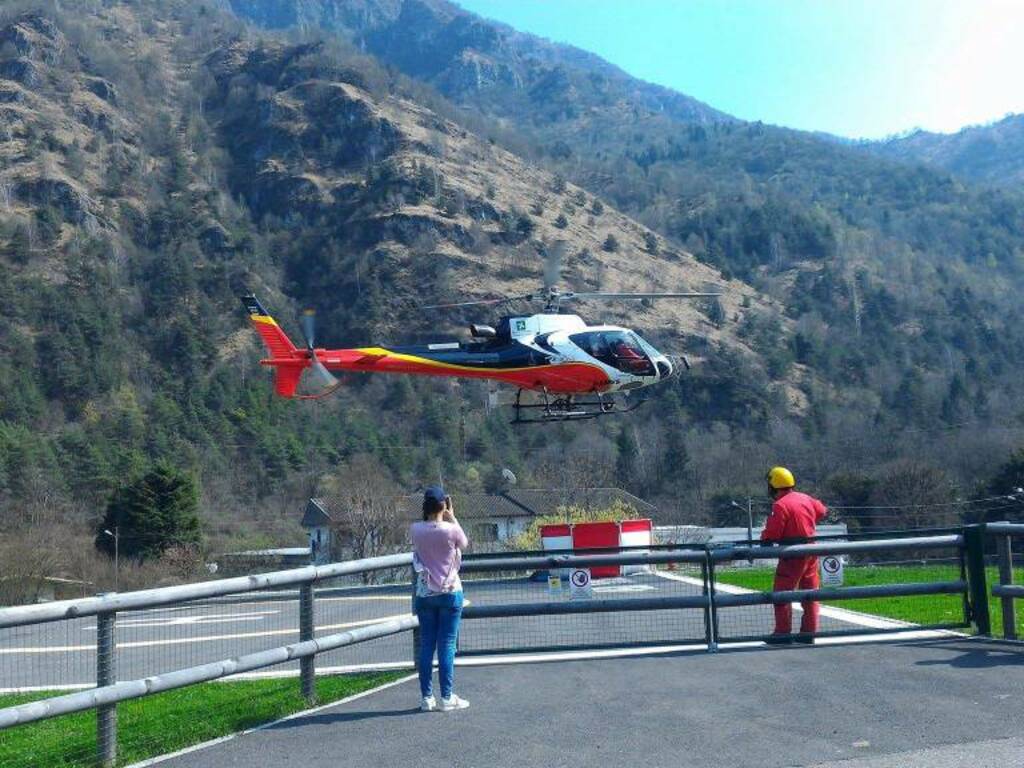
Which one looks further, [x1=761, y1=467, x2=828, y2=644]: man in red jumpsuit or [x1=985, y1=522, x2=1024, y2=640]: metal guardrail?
[x1=761, y1=467, x2=828, y2=644]: man in red jumpsuit

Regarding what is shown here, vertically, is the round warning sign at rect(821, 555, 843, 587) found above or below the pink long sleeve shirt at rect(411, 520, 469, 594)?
below

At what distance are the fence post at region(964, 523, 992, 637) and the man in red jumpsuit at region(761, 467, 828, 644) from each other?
1293mm

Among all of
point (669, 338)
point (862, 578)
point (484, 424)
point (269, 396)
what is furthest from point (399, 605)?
point (669, 338)

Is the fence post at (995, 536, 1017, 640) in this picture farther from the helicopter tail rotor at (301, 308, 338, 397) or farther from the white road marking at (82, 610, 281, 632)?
the helicopter tail rotor at (301, 308, 338, 397)

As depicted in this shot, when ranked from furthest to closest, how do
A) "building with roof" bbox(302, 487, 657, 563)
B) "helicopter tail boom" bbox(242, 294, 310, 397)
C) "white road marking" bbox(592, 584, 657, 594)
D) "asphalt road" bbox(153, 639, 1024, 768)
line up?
"building with roof" bbox(302, 487, 657, 563)
"helicopter tail boom" bbox(242, 294, 310, 397)
"white road marking" bbox(592, 584, 657, 594)
"asphalt road" bbox(153, 639, 1024, 768)

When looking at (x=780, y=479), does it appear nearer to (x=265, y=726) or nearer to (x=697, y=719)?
(x=697, y=719)

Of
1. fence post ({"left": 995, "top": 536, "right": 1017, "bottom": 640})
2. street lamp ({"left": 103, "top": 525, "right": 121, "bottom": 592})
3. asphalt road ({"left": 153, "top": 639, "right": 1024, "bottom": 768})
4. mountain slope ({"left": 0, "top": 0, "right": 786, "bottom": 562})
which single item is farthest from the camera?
mountain slope ({"left": 0, "top": 0, "right": 786, "bottom": 562})

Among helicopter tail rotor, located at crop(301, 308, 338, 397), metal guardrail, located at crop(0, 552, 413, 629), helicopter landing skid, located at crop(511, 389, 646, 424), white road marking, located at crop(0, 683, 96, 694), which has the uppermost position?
helicopter tail rotor, located at crop(301, 308, 338, 397)

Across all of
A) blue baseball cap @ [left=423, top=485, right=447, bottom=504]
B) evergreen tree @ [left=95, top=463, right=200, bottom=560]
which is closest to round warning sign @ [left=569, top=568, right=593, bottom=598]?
blue baseball cap @ [left=423, top=485, right=447, bottom=504]

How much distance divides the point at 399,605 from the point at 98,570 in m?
33.9

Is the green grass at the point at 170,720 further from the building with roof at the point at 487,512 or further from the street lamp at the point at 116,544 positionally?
the building with roof at the point at 487,512

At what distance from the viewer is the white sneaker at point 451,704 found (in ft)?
26.0

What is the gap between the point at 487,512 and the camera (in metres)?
58.0

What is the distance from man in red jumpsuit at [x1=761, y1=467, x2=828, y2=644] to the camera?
1027cm
